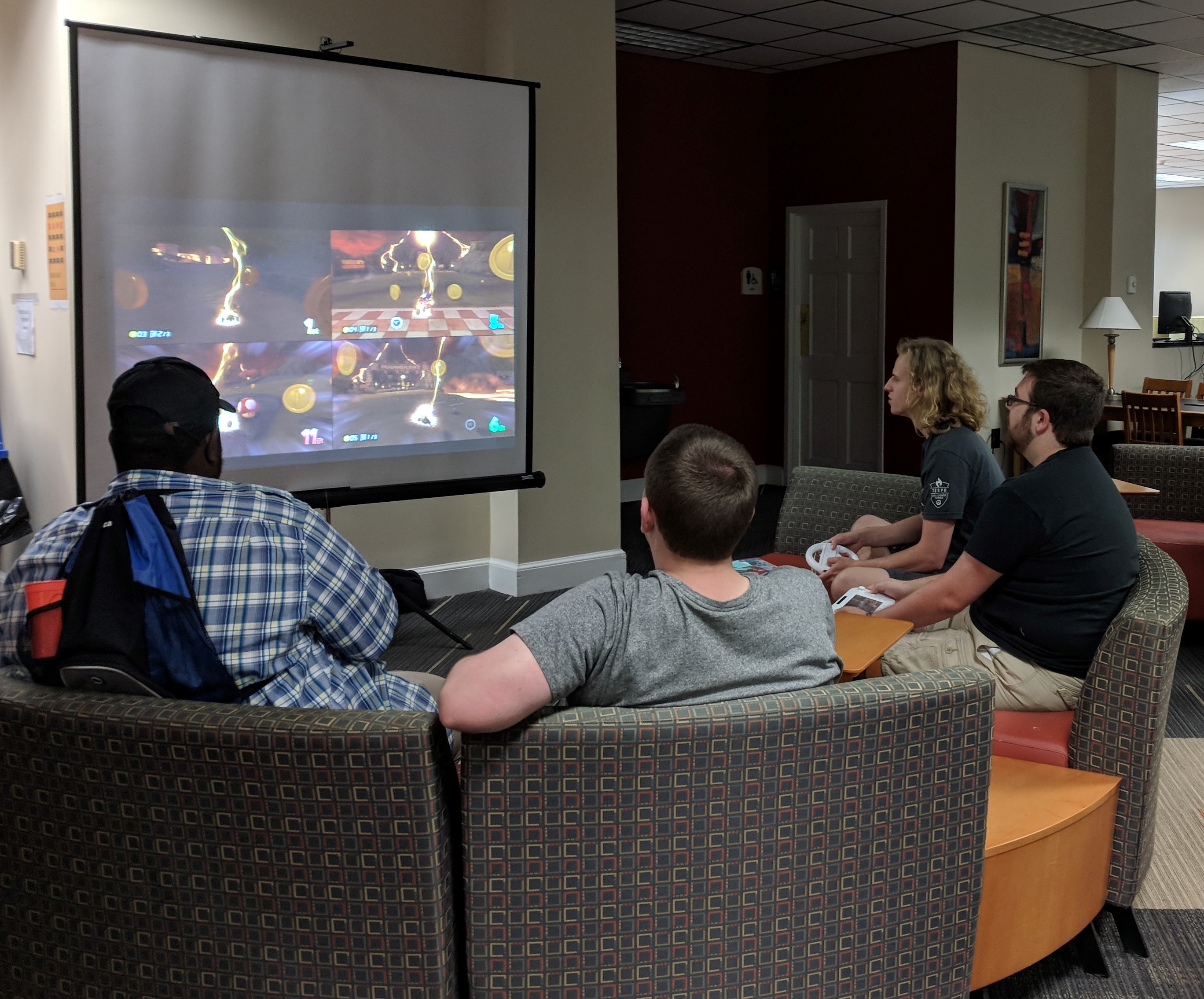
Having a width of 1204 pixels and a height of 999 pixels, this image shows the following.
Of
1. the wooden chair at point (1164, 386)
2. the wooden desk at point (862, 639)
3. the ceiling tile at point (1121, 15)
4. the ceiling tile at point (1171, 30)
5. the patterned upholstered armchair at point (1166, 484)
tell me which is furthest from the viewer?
the wooden chair at point (1164, 386)

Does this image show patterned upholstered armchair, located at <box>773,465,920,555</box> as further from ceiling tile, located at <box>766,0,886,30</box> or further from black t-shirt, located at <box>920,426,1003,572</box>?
ceiling tile, located at <box>766,0,886,30</box>

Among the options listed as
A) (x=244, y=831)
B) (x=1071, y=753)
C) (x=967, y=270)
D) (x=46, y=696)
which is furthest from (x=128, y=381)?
(x=967, y=270)

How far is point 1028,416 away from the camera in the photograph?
95.5 inches

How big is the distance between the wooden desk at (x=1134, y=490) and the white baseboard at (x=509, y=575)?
2151 mm

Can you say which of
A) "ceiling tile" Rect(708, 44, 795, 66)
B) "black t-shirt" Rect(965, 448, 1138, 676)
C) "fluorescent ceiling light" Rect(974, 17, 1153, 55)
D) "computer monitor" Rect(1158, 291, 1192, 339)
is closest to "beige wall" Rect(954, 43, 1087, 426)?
"fluorescent ceiling light" Rect(974, 17, 1153, 55)

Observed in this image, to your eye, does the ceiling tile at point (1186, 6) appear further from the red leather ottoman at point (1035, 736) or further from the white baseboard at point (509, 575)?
the red leather ottoman at point (1035, 736)

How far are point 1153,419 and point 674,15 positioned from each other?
3761 mm

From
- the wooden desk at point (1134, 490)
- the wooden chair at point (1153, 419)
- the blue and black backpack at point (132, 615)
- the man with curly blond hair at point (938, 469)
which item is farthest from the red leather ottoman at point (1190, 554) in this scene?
the blue and black backpack at point (132, 615)

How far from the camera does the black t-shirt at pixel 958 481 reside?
3.04m

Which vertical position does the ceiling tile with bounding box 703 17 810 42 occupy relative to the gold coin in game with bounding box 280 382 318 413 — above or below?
above

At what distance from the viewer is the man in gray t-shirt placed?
1.41 m

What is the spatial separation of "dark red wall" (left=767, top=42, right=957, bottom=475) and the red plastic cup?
6281 mm

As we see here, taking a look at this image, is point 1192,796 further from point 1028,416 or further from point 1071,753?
point 1028,416

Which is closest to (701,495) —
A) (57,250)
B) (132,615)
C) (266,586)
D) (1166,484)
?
(266,586)
